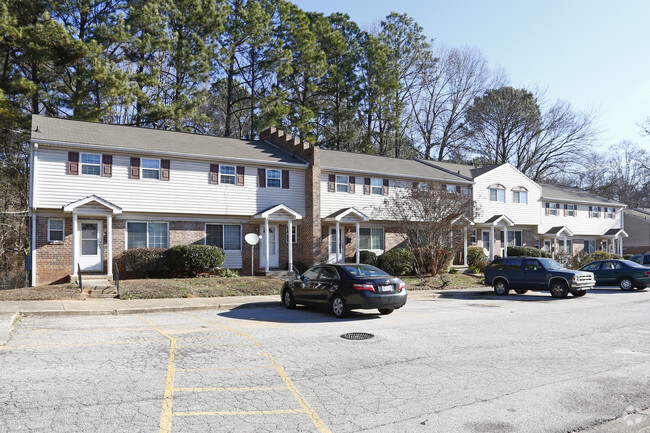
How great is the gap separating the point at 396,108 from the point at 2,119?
31.2 metres

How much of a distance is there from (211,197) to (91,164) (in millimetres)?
5488

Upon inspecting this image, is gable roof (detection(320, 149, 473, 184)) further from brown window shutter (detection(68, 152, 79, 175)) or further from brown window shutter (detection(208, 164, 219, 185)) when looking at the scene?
brown window shutter (detection(68, 152, 79, 175))

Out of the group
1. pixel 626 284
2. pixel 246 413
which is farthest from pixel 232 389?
pixel 626 284

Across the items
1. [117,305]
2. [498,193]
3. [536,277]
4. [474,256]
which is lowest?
[117,305]

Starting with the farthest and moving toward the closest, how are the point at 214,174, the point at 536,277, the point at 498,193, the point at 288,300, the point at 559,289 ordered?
the point at 498,193 → the point at 214,174 → the point at 536,277 → the point at 559,289 → the point at 288,300

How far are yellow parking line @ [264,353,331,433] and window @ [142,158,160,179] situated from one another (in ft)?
56.8

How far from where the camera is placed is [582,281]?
742 inches

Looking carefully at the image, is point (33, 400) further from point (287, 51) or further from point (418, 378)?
point (287, 51)

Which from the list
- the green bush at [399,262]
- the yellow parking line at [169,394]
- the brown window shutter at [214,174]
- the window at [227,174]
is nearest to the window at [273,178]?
the window at [227,174]

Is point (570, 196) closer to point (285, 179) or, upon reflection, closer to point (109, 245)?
point (285, 179)

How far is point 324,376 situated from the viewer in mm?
6957

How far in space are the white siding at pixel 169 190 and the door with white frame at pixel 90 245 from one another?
1323mm

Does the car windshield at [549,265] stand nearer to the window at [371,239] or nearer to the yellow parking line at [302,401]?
the window at [371,239]

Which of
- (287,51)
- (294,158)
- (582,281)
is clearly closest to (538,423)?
(582,281)
